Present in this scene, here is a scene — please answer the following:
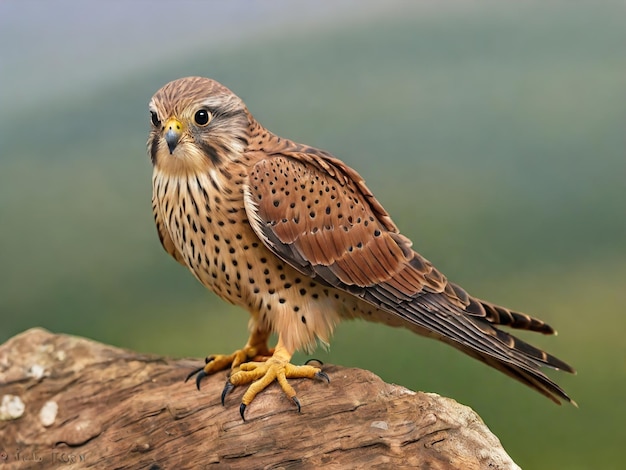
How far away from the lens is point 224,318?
5.14m

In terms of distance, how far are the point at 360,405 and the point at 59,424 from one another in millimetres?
1685

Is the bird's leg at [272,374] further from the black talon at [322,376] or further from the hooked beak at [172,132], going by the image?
the hooked beak at [172,132]

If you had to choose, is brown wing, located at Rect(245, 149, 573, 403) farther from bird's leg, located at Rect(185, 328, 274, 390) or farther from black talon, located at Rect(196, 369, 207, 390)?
black talon, located at Rect(196, 369, 207, 390)

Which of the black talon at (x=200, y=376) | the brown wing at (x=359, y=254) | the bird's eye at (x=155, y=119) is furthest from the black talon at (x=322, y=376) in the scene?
the bird's eye at (x=155, y=119)

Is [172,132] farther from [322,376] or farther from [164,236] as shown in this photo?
[322,376]

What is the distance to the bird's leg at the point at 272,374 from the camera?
9.68ft

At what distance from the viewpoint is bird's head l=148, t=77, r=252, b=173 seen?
2760mm

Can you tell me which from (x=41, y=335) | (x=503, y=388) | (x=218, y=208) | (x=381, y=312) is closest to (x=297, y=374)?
(x=381, y=312)

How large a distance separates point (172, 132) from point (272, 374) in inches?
46.1

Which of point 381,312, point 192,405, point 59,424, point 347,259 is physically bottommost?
point 59,424

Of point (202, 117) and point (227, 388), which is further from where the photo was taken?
point (227, 388)

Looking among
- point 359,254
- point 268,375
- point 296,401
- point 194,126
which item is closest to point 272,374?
point 268,375

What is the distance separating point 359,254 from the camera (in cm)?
300

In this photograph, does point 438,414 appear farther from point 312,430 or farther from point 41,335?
point 41,335
